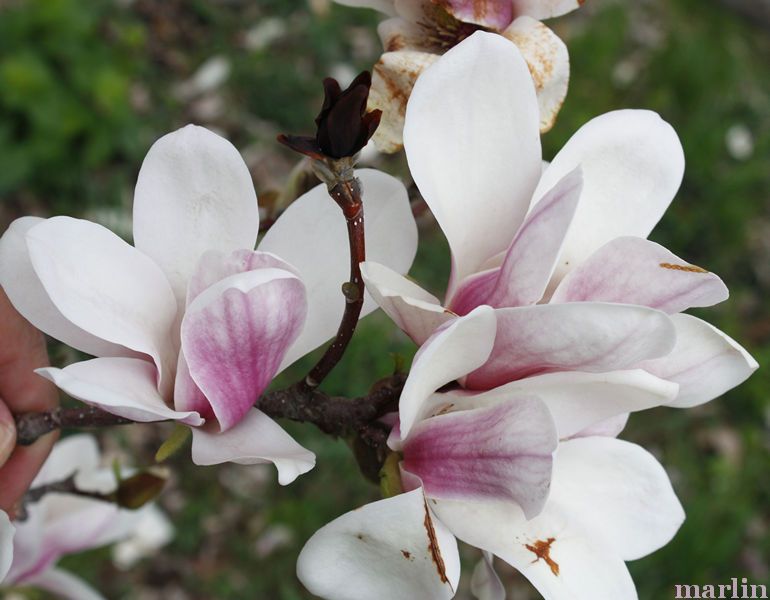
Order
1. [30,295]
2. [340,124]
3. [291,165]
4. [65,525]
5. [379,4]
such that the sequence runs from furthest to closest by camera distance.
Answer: [291,165] < [65,525] < [379,4] < [30,295] < [340,124]

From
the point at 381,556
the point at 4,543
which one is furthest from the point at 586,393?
the point at 4,543

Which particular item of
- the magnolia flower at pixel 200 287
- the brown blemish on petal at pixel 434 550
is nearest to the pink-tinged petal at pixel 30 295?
the magnolia flower at pixel 200 287

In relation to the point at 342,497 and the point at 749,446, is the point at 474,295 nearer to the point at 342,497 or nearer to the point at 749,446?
the point at 342,497

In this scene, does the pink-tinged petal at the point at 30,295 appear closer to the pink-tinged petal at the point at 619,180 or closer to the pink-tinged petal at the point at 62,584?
the pink-tinged petal at the point at 619,180

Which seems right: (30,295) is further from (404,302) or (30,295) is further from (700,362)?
(700,362)

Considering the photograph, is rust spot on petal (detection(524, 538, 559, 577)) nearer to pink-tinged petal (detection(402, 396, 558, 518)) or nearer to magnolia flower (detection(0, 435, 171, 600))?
pink-tinged petal (detection(402, 396, 558, 518))

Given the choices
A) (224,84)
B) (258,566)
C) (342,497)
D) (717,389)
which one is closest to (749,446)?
(342,497)

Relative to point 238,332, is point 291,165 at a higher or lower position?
lower

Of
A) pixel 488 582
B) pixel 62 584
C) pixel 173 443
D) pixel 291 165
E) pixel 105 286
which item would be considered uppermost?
pixel 105 286
